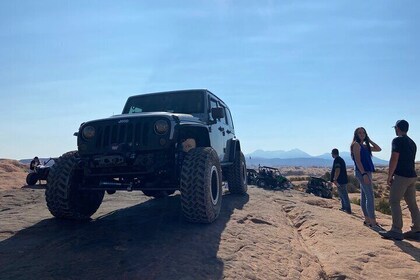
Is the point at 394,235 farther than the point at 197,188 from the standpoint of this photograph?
Yes

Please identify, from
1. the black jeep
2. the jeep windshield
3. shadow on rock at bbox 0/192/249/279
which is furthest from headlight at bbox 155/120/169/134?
the jeep windshield

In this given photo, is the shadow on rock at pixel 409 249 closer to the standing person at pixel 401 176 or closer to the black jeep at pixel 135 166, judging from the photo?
the standing person at pixel 401 176

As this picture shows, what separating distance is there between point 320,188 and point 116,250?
13688 mm

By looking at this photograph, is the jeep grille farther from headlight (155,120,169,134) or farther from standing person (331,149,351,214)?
standing person (331,149,351,214)

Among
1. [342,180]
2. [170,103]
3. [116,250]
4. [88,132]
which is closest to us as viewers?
[116,250]

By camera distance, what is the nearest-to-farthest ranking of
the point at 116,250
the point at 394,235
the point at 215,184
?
the point at 116,250 < the point at 215,184 < the point at 394,235

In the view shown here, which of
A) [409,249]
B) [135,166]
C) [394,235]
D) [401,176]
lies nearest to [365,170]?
[401,176]

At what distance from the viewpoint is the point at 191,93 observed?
23.2 ft

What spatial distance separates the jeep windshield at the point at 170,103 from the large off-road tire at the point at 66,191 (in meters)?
2.15

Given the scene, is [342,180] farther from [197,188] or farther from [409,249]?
[197,188]

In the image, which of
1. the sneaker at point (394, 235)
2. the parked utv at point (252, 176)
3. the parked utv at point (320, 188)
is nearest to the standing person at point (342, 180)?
the sneaker at point (394, 235)

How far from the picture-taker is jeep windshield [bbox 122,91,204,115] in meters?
6.89

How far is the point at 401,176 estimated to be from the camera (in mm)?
5699

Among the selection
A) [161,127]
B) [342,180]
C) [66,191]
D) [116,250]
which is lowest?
[116,250]
